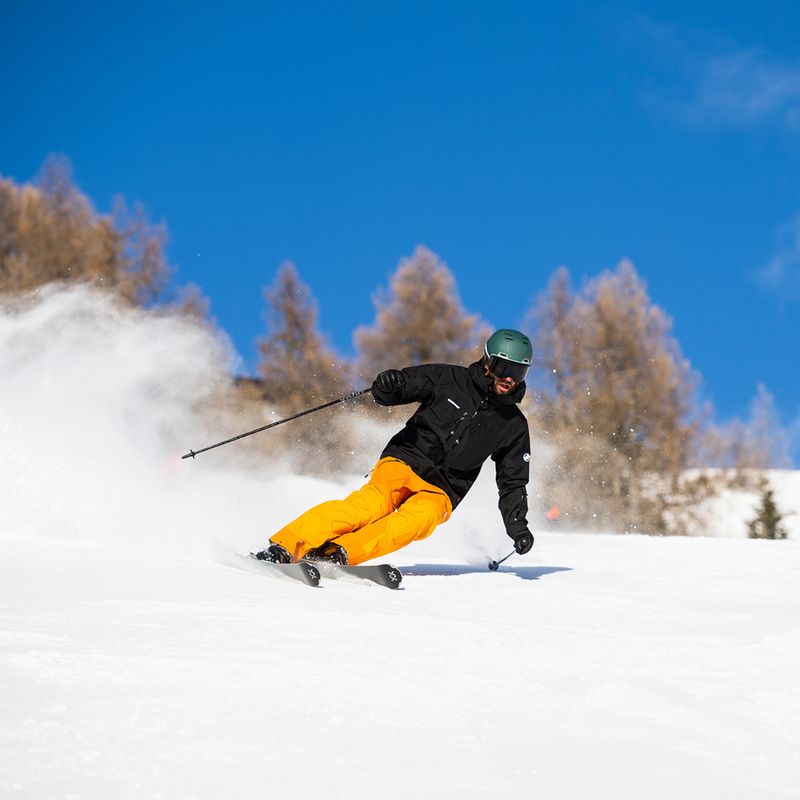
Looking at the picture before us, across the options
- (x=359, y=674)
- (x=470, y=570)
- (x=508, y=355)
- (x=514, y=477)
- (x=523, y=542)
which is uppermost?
(x=508, y=355)

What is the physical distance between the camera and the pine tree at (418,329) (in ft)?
89.3

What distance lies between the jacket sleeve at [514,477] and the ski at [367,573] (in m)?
1.11

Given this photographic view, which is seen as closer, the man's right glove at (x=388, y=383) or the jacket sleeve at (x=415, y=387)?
the man's right glove at (x=388, y=383)

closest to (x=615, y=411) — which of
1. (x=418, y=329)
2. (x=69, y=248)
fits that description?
(x=418, y=329)

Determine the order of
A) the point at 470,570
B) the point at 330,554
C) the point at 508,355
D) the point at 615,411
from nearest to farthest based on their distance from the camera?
the point at 330,554 < the point at 508,355 < the point at 470,570 < the point at 615,411

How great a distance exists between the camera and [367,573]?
4.79 m

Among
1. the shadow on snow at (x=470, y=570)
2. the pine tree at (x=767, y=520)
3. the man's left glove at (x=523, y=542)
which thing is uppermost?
the pine tree at (x=767, y=520)

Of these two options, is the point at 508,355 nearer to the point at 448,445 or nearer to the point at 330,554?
the point at 448,445

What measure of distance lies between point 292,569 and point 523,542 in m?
1.53

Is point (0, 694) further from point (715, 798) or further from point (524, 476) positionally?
point (524, 476)

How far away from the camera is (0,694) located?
2.12 m

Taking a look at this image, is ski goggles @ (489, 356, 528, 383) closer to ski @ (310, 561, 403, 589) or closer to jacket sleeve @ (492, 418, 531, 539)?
jacket sleeve @ (492, 418, 531, 539)

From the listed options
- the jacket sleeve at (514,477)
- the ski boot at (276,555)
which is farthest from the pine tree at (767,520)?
the ski boot at (276,555)

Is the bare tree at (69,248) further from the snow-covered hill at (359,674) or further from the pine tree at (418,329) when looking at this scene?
the snow-covered hill at (359,674)
